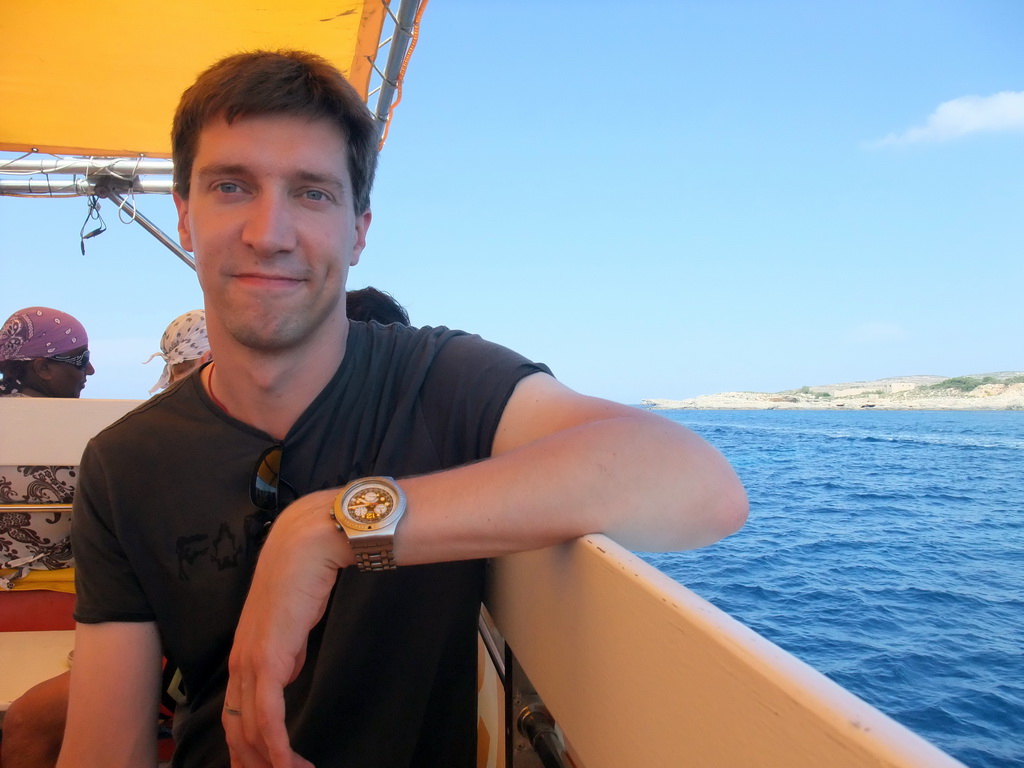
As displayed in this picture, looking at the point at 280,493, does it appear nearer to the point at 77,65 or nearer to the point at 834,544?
the point at 77,65

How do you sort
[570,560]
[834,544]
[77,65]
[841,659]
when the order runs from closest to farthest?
[570,560], [77,65], [841,659], [834,544]

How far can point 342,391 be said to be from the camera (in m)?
1.26

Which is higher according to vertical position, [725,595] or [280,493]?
[280,493]

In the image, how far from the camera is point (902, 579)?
642 cm

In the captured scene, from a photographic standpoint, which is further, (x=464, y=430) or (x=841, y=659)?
(x=841, y=659)

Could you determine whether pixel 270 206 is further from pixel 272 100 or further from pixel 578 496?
pixel 578 496

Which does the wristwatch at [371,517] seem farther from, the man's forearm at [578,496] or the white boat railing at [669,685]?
the white boat railing at [669,685]

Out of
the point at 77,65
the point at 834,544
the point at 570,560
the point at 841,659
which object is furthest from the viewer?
the point at 834,544

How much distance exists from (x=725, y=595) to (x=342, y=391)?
5965 mm

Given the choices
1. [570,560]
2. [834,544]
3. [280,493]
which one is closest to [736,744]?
[570,560]

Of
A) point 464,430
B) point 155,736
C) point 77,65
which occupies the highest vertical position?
point 77,65

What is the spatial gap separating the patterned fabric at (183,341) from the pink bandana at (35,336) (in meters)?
0.40

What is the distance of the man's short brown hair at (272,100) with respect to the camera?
1231 mm

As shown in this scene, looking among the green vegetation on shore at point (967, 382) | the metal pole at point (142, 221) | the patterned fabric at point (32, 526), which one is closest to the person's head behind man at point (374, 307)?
the patterned fabric at point (32, 526)
